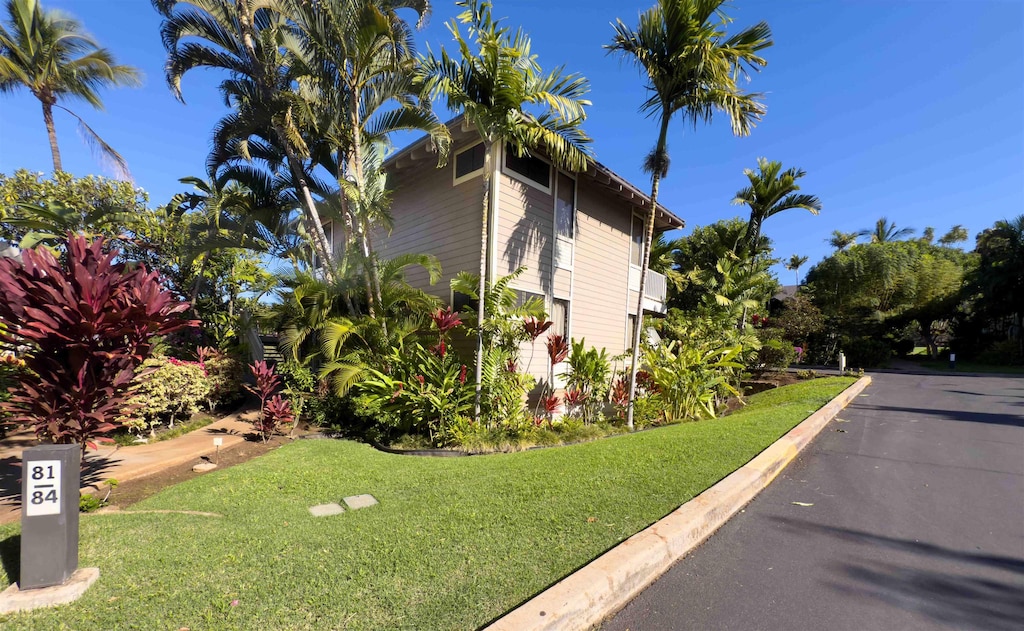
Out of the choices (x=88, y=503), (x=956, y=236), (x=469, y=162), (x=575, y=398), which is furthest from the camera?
(x=956, y=236)

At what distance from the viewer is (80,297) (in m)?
Answer: 3.32

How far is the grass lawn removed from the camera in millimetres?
2312

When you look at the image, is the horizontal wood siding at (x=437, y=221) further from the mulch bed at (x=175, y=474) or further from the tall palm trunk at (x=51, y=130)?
the tall palm trunk at (x=51, y=130)

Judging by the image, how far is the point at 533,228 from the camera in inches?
360

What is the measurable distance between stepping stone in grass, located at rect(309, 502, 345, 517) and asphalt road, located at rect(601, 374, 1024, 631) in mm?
2672

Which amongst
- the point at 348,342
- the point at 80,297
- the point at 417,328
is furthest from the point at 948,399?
the point at 80,297

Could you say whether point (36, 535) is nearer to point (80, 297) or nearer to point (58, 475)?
point (58, 475)

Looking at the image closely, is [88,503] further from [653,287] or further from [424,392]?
[653,287]

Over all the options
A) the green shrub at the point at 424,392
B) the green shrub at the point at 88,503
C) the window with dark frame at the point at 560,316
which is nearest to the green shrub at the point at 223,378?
the green shrub at the point at 424,392

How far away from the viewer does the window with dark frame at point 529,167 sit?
866 centimetres

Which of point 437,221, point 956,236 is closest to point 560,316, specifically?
point 437,221

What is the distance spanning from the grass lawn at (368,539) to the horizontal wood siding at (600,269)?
5.45m

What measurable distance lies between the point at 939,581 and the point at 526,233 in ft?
25.0

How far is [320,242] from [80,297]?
5.55 metres
